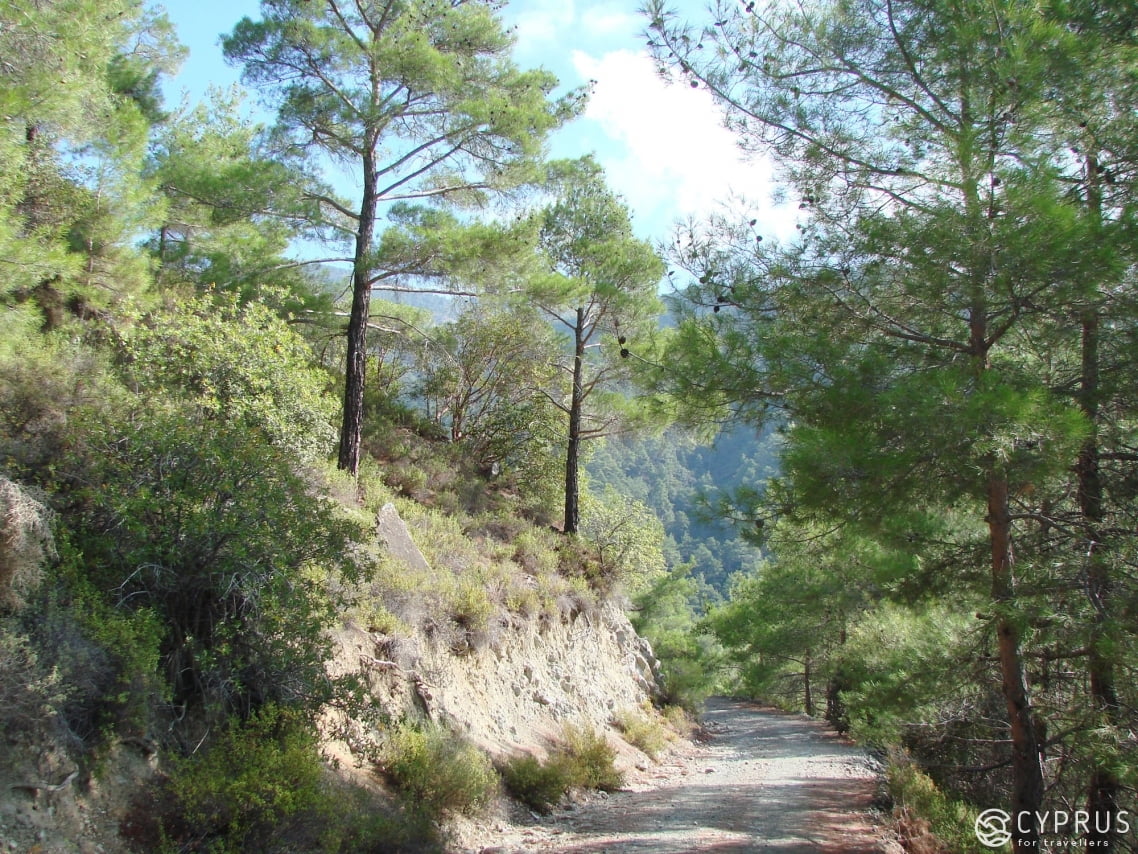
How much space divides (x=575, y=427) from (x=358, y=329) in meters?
6.52

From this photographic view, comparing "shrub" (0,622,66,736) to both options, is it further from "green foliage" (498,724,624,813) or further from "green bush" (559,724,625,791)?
"green bush" (559,724,625,791)

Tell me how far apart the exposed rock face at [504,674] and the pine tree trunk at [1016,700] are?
19.1 feet

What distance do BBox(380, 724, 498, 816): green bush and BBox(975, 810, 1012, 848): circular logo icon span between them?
5164 millimetres

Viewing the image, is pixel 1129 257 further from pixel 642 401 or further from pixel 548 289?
pixel 548 289

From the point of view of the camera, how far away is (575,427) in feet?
57.0

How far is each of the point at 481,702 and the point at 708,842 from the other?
147 inches

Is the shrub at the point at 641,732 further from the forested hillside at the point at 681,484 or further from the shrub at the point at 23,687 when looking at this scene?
the forested hillside at the point at 681,484

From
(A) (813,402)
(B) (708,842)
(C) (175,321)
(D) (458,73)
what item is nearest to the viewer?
(A) (813,402)

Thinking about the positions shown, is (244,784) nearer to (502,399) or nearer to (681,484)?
(502,399)

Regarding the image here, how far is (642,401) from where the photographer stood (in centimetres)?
884

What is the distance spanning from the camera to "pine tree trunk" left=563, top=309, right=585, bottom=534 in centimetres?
1706

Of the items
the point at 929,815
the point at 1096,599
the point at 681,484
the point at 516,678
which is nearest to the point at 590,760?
the point at 516,678

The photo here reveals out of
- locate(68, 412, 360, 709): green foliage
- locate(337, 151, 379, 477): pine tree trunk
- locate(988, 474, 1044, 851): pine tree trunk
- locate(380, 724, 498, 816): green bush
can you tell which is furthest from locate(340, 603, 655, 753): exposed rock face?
locate(988, 474, 1044, 851): pine tree trunk

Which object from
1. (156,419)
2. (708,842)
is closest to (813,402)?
(708,842)
